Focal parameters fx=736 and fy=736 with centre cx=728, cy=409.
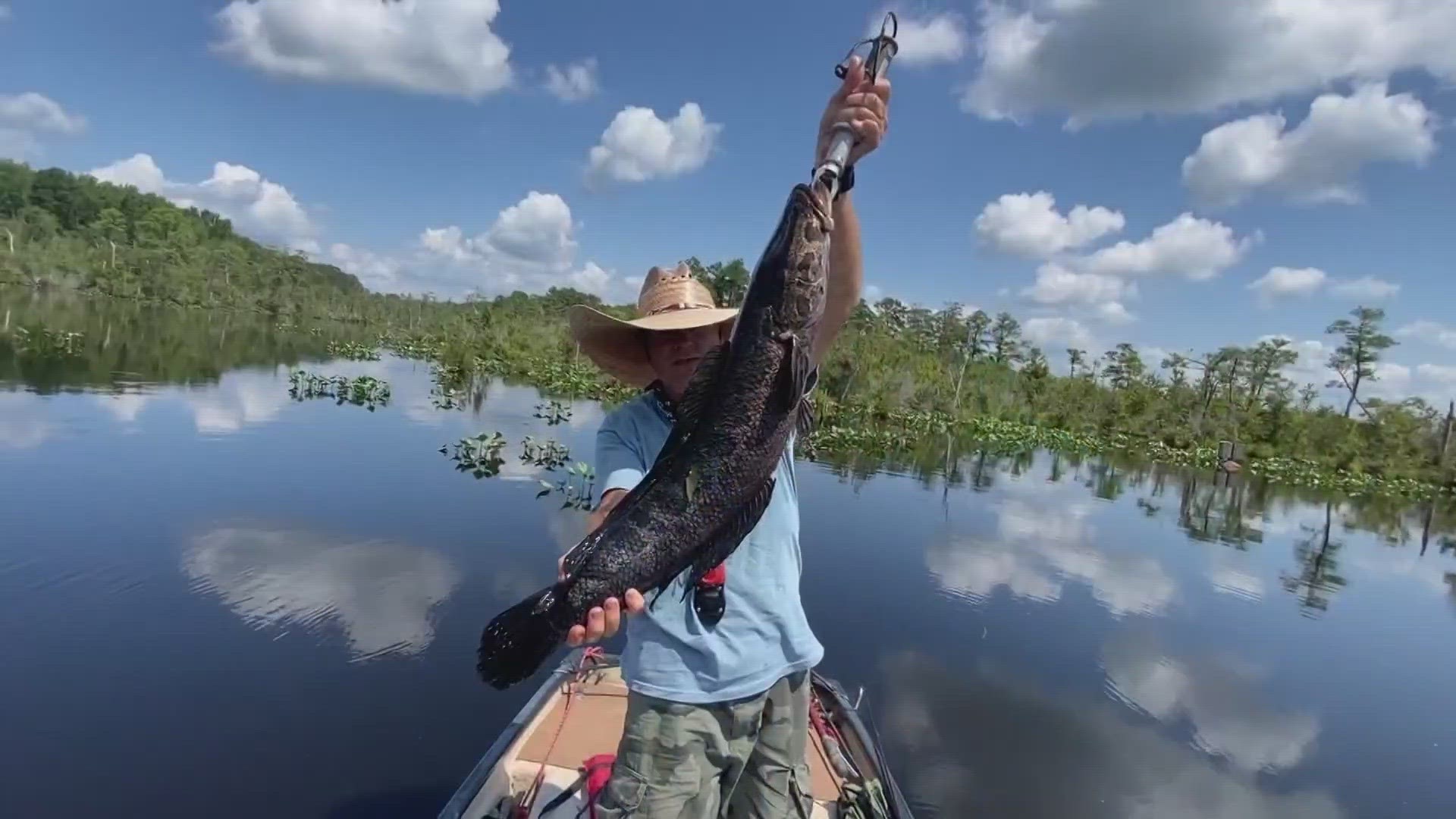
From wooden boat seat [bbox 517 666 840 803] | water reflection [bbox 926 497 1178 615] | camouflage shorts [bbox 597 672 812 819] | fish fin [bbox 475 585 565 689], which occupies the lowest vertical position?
water reflection [bbox 926 497 1178 615]

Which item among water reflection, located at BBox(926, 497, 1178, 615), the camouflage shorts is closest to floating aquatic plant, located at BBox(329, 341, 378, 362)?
water reflection, located at BBox(926, 497, 1178, 615)

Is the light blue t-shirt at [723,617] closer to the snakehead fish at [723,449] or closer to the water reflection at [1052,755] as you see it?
the snakehead fish at [723,449]

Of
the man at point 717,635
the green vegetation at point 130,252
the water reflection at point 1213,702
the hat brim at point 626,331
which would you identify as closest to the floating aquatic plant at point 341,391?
the water reflection at point 1213,702

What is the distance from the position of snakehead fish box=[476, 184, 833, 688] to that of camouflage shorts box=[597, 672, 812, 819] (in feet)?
1.66

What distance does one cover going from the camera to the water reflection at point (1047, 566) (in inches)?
460

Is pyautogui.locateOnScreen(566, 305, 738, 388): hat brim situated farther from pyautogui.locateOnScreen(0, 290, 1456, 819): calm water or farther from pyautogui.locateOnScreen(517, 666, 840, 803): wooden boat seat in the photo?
pyautogui.locateOnScreen(0, 290, 1456, 819): calm water

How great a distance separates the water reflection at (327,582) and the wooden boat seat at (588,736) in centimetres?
334

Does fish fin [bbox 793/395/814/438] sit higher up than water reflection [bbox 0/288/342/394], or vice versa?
fish fin [bbox 793/395/814/438]

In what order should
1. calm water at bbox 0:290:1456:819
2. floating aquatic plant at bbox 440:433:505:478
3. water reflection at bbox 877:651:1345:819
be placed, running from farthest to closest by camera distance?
floating aquatic plant at bbox 440:433:505:478, water reflection at bbox 877:651:1345:819, calm water at bbox 0:290:1456:819

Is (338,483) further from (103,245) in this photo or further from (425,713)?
(103,245)

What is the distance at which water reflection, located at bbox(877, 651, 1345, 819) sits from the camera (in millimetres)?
6488

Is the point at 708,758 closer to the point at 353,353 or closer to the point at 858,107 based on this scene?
the point at 858,107

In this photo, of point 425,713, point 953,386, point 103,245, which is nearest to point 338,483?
point 425,713

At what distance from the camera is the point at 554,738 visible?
14.5 feet
